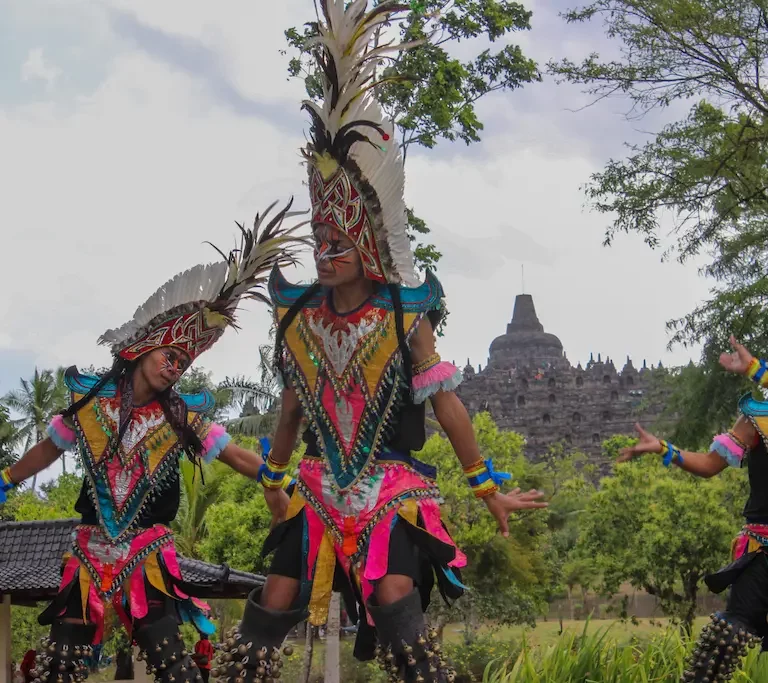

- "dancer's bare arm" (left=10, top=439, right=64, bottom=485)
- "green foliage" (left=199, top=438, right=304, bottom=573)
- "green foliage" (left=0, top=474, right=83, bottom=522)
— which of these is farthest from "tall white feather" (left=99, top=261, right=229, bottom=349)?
"green foliage" (left=0, top=474, right=83, bottom=522)

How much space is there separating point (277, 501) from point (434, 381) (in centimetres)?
112

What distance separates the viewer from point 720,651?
19.0 feet

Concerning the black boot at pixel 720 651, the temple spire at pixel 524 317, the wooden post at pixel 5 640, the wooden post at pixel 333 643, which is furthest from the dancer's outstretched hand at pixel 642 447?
the temple spire at pixel 524 317

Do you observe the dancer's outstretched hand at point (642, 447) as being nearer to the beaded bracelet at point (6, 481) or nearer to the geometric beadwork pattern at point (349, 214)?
the geometric beadwork pattern at point (349, 214)

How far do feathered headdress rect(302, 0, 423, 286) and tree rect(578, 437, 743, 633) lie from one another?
16880 millimetres

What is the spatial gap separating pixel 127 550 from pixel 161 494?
1.10 feet

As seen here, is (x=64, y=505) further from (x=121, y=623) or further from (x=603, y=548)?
(x=121, y=623)

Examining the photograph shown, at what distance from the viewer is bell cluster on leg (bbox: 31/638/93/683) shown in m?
5.26

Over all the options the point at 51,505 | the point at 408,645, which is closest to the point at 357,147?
the point at 408,645

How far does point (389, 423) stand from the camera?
15.7ft

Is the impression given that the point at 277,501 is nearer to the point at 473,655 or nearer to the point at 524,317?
the point at 473,655

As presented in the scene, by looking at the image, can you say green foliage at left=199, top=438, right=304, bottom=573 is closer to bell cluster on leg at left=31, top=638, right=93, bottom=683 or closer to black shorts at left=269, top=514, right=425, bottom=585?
bell cluster on leg at left=31, top=638, right=93, bottom=683

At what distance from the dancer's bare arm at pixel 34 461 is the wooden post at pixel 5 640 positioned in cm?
837

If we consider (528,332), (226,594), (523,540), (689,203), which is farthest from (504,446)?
(528,332)
